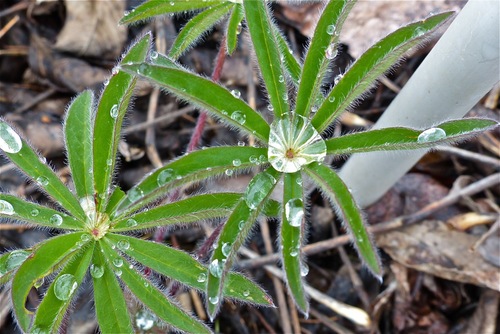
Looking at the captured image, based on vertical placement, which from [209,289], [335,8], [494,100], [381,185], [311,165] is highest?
[494,100]

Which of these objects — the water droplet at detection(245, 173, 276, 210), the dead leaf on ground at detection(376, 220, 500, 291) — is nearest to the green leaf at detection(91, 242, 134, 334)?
the water droplet at detection(245, 173, 276, 210)

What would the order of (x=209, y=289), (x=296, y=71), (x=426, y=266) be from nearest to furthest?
(x=209, y=289) → (x=296, y=71) → (x=426, y=266)

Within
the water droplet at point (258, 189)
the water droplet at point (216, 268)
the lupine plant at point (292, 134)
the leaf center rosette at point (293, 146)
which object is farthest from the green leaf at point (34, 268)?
the leaf center rosette at point (293, 146)

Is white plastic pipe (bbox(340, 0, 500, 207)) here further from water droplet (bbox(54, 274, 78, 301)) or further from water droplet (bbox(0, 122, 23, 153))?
water droplet (bbox(0, 122, 23, 153))

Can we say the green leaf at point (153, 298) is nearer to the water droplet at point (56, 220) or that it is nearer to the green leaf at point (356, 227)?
the water droplet at point (56, 220)

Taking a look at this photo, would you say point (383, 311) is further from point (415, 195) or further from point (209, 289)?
point (209, 289)

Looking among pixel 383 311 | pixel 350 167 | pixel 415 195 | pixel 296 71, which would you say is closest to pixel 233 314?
pixel 383 311
